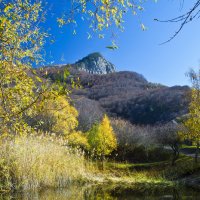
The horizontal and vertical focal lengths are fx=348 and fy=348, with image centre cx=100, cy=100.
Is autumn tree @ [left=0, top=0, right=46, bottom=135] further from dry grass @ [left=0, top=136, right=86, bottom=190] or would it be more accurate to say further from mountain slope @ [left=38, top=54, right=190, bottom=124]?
mountain slope @ [left=38, top=54, right=190, bottom=124]

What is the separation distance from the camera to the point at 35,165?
1385 centimetres

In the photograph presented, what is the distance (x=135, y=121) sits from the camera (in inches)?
4082

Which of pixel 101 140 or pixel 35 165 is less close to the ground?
pixel 101 140

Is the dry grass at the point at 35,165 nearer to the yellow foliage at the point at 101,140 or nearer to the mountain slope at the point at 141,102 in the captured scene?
the yellow foliage at the point at 101,140

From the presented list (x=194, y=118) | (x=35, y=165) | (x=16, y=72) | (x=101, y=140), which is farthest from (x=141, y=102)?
(x=16, y=72)

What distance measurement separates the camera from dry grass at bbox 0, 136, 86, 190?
1310 cm

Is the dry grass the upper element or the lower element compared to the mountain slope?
lower

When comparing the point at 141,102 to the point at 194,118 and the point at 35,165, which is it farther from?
the point at 35,165

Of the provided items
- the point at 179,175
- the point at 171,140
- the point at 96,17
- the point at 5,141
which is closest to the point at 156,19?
the point at 96,17

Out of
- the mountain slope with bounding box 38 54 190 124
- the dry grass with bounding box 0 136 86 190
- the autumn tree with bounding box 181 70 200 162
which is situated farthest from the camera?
the mountain slope with bounding box 38 54 190 124

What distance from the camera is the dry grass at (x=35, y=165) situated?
1310 centimetres

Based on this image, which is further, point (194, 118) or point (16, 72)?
point (194, 118)

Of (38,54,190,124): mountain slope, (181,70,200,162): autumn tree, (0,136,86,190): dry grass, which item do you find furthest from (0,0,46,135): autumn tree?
(38,54,190,124): mountain slope

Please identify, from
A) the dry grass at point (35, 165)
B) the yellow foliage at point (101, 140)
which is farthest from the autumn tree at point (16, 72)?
the yellow foliage at point (101, 140)
